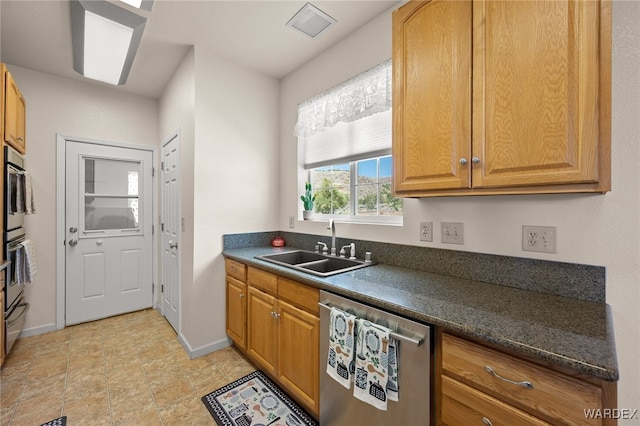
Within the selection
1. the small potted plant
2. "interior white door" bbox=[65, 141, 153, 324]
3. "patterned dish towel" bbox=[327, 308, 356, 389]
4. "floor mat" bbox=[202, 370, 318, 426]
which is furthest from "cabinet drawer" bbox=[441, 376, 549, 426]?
"interior white door" bbox=[65, 141, 153, 324]

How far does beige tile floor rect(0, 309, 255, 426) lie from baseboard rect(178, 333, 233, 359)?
49mm

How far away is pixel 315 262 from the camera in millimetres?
2104

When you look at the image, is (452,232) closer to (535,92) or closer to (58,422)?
(535,92)

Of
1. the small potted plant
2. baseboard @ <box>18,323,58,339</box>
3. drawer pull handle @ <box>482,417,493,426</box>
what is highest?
the small potted plant

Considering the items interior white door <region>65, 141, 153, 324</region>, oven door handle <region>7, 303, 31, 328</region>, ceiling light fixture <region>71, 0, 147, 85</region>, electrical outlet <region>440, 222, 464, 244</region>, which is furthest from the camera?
interior white door <region>65, 141, 153, 324</region>

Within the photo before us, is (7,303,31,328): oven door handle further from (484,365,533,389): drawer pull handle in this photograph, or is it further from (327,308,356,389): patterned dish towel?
(484,365,533,389): drawer pull handle

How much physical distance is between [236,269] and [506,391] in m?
1.97

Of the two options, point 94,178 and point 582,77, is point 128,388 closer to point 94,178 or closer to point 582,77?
point 94,178

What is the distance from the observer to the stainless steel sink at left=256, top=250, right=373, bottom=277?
191 cm

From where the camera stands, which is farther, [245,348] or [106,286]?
[106,286]

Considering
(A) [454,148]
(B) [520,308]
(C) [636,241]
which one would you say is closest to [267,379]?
(B) [520,308]

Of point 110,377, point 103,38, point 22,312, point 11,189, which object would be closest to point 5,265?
point 11,189

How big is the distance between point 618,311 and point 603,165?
0.62 m

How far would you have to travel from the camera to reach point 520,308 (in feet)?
3.61
